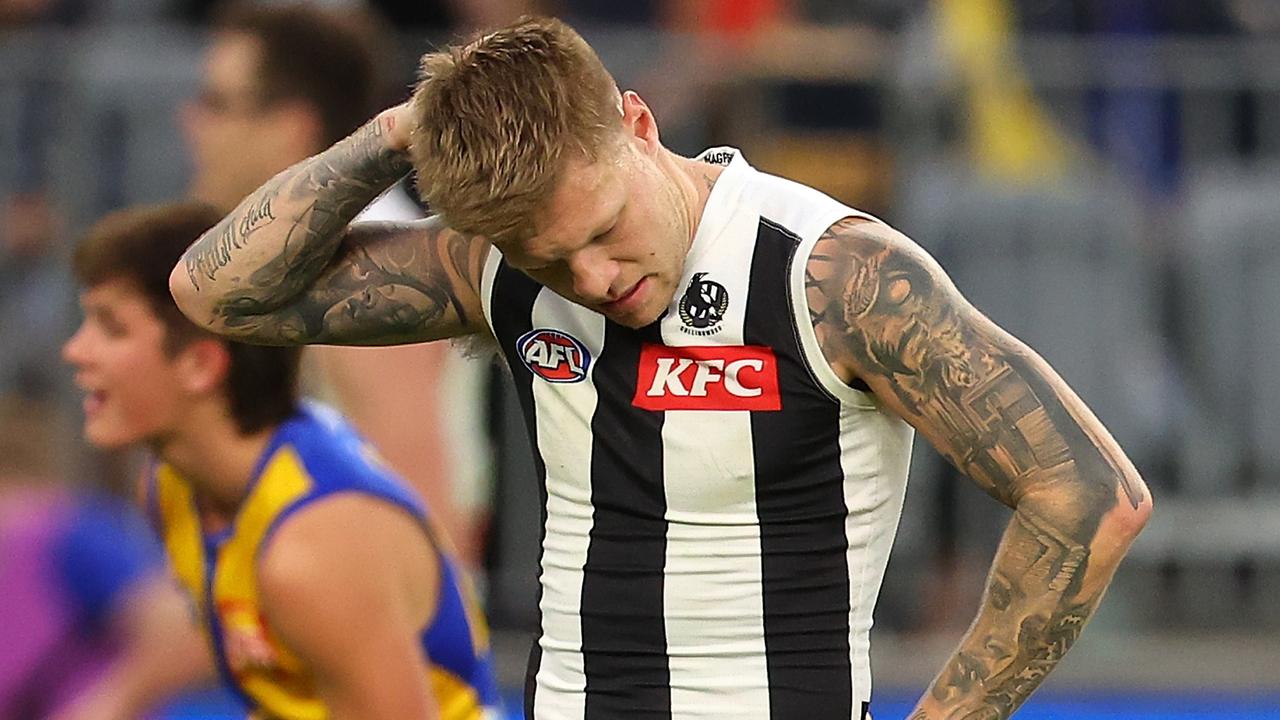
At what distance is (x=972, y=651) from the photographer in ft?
10.3

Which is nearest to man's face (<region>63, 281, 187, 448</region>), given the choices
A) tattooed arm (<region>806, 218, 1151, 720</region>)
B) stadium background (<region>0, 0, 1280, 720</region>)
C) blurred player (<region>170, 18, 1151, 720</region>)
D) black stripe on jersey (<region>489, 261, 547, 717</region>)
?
blurred player (<region>170, 18, 1151, 720</region>)

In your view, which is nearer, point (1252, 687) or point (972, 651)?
point (972, 651)

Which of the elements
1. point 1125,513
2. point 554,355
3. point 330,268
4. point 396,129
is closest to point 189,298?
point 330,268

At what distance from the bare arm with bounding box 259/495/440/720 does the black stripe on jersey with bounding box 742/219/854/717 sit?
1103 millimetres

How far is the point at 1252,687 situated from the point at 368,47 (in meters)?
4.13

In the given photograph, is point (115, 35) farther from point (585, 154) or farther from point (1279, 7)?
point (585, 154)

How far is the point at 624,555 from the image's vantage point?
327 centimetres

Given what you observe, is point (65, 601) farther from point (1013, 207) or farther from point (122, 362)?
point (1013, 207)

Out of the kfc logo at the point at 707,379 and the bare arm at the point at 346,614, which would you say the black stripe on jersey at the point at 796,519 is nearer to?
the kfc logo at the point at 707,379

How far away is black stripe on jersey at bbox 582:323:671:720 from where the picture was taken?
3232 millimetres

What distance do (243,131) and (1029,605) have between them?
10.2ft

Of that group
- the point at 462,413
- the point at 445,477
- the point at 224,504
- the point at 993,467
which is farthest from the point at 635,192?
the point at 462,413

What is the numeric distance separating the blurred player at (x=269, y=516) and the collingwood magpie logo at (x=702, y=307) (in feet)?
4.14

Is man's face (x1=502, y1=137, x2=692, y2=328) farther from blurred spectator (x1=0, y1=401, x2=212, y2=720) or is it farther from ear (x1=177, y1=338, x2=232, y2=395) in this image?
blurred spectator (x1=0, y1=401, x2=212, y2=720)
